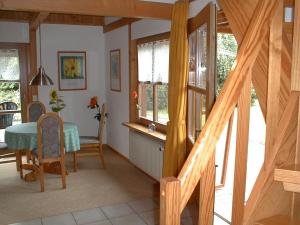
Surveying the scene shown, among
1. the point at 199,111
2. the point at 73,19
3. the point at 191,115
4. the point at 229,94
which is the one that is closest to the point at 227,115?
the point at 229,94

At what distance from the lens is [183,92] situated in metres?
3.22

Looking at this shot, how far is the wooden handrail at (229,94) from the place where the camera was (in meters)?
1.25

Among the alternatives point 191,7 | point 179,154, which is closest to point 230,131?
point 179,154

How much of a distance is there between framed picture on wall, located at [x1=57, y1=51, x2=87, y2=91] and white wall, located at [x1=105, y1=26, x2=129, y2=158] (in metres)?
0.47

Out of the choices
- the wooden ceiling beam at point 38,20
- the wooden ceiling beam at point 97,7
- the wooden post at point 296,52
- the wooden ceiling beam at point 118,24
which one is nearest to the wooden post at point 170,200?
the wooden post at point 296,52

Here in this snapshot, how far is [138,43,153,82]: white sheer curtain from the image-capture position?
14.9 ft

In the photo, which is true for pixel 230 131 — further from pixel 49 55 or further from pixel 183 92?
pixel 49 55

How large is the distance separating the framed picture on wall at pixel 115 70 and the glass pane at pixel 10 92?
5.55ft

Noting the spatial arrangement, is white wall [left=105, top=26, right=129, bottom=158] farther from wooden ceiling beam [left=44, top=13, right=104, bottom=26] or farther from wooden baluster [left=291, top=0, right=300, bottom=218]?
wooden baluster [left=291, top=0, right=300, bottom=218]

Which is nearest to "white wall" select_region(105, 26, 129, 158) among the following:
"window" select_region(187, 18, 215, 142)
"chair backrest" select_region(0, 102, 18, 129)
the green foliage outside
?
the green foliage outside

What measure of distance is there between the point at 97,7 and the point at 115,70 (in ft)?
8.32

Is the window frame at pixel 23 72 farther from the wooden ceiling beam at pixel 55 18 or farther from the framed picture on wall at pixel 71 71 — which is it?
the framed picture on wall at pixel 71 71

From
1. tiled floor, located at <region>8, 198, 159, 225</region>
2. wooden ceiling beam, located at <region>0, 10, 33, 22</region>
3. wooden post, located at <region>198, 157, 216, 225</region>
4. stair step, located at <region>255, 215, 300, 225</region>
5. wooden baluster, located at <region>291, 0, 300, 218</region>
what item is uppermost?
wooden ceiling beam, located at <region>0, 10, 33, 22</region>

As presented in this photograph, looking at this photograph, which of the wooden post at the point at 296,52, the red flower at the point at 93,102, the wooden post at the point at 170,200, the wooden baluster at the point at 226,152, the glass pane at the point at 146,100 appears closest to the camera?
the wooden post at the point at 170,200
